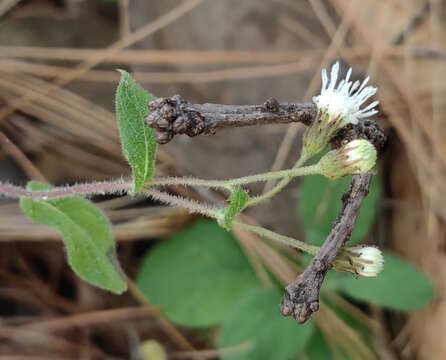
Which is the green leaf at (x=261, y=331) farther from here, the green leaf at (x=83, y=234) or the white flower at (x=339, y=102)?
the white flower at (x=339, y=102)

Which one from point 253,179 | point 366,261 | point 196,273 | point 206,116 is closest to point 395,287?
point 196,273

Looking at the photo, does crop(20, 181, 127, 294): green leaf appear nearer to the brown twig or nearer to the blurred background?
the blurred background

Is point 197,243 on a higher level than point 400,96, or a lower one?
lower

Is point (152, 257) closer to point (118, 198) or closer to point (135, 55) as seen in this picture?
point (118, 198)

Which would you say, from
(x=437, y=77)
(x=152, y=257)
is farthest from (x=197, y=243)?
(x=437, y=77)

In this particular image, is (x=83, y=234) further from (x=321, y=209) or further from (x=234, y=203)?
(x=321, y=209)
